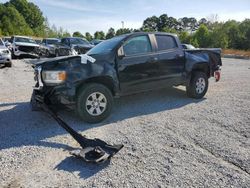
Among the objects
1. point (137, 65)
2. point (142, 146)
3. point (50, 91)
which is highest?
point (137, 65)

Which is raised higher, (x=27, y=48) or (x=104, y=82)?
(x=27, y=48)

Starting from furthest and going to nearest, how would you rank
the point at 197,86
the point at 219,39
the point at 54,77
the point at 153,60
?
the point at 219,39 → the point at 197,86 → the point at 153,60 → the point at 54,77

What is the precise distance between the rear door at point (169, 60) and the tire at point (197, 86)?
485mm

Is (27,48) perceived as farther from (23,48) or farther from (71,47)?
(71,47)

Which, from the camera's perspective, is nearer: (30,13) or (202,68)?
(202,68)

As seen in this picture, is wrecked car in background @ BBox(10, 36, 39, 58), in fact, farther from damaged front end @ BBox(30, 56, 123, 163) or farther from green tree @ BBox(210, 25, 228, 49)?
green tree @ BBox(210, 25, 228, 49)

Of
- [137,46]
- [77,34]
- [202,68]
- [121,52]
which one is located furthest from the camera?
[77,34]

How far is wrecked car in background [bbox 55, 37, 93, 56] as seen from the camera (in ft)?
57.6

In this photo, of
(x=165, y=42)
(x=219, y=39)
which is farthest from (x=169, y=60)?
(x=219, y=39)

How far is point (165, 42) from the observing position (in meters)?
6.82

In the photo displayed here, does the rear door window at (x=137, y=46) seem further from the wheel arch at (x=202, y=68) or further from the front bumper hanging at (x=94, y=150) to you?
the front bumper hanging at (x=94, y=150)

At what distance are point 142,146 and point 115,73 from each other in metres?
1.97

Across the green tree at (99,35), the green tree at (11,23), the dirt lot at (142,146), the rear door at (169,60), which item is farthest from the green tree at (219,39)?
the green tree at (99,35)

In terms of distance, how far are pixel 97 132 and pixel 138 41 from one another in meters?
2.50
